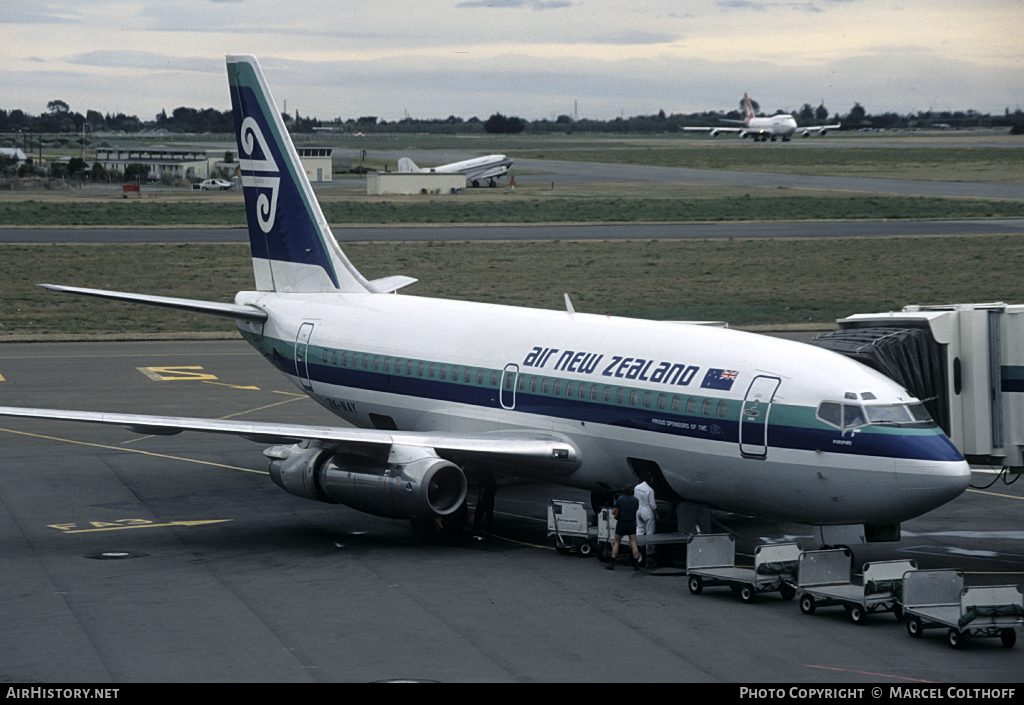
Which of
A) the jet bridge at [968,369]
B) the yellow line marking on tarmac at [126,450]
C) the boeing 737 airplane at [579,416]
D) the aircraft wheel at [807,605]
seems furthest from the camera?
the yellow line marking on tarmac at [126,450]

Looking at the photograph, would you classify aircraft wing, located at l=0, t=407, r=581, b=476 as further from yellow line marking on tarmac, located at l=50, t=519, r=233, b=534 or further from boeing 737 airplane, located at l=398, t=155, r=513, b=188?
boeing 737 airplane, located at l=398, t=155, r=513, b=188

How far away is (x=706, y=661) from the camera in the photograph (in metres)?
19.1

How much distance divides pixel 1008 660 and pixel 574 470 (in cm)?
1084

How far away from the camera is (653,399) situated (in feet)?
85.2

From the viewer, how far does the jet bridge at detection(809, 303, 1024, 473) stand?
84.6 ft

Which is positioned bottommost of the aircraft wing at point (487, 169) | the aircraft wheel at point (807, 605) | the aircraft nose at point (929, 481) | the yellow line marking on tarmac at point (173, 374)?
the aircraft wheel at point (807, 605)

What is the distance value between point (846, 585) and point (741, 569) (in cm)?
204

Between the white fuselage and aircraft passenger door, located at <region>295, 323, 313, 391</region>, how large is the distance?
0.41 metres

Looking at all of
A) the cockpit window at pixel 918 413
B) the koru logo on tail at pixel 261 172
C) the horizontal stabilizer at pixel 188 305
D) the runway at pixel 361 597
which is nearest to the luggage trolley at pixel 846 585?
the runway at pixel 361 597

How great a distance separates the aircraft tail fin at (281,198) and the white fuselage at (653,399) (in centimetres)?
239

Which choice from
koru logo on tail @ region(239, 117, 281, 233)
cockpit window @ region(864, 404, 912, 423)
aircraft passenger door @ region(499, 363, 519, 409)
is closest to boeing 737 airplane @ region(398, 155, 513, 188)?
koru logo on tail @ region(239, 117, 281, 233)

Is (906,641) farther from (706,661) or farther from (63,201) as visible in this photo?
(63,201)

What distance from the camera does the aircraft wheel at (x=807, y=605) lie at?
22062 mm

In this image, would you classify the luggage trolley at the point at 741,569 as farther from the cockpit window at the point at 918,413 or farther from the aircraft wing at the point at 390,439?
the aircraft wing at the point at 390,439
